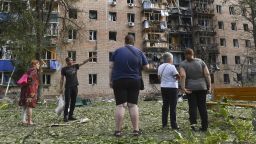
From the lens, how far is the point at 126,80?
800 cm

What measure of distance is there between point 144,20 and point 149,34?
81.5 inches

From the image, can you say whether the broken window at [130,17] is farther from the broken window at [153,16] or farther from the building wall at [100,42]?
the broken window at [153,16]

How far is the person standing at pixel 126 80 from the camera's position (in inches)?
311

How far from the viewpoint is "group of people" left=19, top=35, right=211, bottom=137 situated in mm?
7969

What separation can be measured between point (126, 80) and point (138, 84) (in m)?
0.29

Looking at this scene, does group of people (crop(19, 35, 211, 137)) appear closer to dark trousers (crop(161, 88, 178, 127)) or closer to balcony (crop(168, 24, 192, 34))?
dark trousers (crop(161, 88, 178, 127))

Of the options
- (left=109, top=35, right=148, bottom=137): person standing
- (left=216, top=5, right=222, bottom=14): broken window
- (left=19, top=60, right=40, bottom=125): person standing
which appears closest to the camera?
(left=109, top=35, right=148, bottom=137): person standing

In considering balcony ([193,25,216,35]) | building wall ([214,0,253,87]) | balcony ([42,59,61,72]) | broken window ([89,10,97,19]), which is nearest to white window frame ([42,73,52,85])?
balcony ([42,59,61,72])

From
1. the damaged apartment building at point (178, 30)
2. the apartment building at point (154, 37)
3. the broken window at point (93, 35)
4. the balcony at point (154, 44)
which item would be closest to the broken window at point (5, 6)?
the apartment building at point (154, 37)

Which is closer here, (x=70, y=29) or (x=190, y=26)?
(x=70, y=29)

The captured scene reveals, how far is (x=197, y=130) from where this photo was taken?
889 cm

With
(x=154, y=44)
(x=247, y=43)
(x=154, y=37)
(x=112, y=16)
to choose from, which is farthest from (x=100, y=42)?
(x=247, y=43)

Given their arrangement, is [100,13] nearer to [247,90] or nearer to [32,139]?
[247,90]

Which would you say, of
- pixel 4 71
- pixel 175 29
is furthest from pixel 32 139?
pixel 175 29
